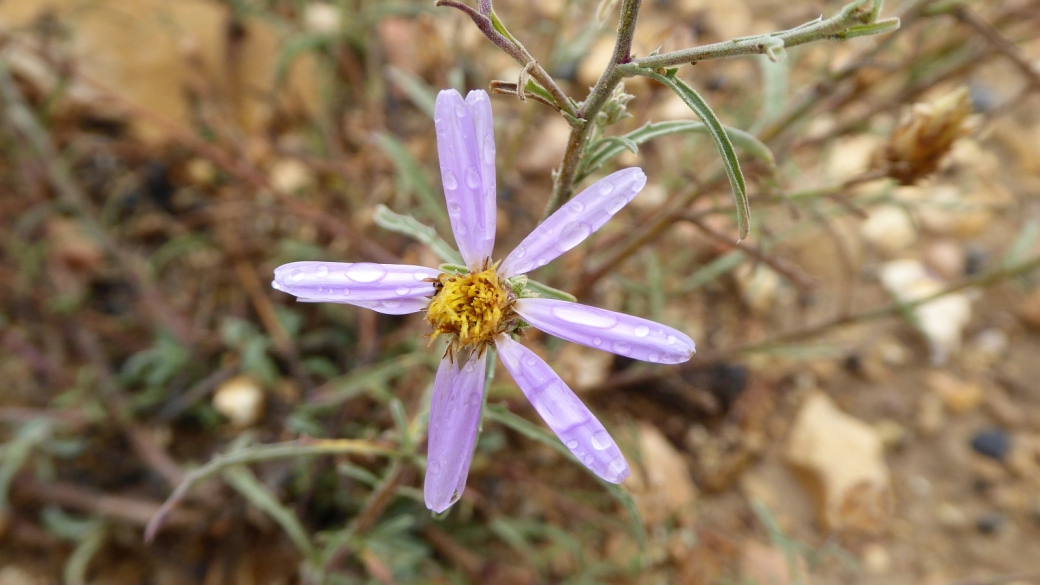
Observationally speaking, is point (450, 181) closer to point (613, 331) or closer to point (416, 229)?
point (416, 229)

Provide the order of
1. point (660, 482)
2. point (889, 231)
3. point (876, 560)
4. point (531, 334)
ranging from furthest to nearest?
point (889, 231)
point (876, 560)
point (660, 482)
point (531, 334)

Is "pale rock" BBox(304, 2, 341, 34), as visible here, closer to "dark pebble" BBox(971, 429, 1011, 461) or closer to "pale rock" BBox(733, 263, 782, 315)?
"pale rock" BBox(733, 263, 782, 315)

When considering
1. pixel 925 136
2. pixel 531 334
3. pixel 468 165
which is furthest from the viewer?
pixel 531 334

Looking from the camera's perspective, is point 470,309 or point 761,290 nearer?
point 470,309

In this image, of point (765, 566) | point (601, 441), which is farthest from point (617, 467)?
point (765, 566)

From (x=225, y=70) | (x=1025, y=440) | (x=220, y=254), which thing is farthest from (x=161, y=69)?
(x=1025, y=440)

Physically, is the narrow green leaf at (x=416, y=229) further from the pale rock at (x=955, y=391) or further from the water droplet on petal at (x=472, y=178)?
the pale rock at (x=955, y=391)

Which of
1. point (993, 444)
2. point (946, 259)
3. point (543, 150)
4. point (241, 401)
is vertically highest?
point (543, 150)
